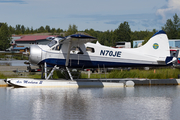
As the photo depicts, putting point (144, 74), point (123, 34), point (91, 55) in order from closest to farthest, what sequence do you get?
point (91, 55)
point (144, 74)
point (123, 34)

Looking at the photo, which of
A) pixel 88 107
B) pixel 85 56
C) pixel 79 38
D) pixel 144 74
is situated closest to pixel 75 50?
pixel 85 56

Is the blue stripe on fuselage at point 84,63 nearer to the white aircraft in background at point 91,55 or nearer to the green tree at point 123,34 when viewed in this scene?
the white aircraft in background at point 91,55

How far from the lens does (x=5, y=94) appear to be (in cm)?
1359

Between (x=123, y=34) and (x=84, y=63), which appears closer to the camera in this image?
(x=84, y=63)

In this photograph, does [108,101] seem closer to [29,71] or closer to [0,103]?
[0,103]

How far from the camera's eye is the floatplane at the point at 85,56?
16234 mm

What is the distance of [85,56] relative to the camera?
17094 millimetres

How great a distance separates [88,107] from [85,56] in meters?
6.69

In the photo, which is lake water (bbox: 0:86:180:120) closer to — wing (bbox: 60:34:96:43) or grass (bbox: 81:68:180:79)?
wing (bbox: 60:34:96:43)

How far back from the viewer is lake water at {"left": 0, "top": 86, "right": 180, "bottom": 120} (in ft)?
30.2

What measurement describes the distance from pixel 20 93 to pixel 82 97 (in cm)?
315

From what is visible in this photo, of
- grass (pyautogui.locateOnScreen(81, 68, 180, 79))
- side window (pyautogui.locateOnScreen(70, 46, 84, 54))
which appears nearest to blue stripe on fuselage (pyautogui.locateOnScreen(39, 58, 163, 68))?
side window (pyautogui.locateOnScreen(70, 46, 84, 54))

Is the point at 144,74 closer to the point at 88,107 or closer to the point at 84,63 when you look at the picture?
the point at 84,63

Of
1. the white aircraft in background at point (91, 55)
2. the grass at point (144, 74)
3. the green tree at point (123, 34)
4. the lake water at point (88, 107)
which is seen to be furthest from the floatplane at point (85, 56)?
the green tree at point (123, 34)
